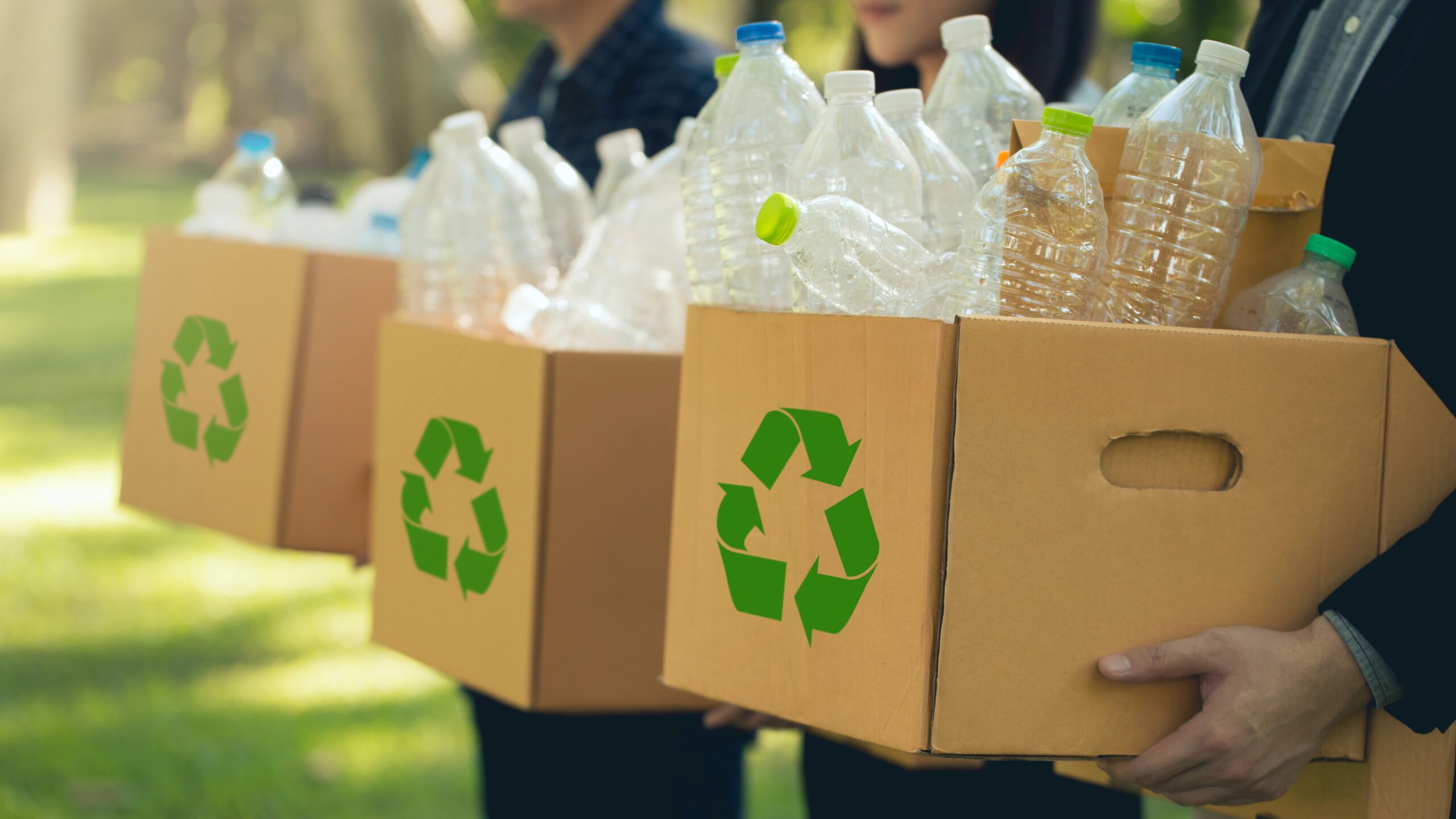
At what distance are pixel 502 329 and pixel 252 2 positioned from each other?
807 inches

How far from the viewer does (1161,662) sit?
3.17 feet

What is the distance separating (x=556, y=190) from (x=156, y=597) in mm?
Result: 2695

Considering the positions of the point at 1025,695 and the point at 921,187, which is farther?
the point at 921,187

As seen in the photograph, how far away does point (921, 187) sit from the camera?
1.21 m

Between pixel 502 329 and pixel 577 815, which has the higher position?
pixel 502 329

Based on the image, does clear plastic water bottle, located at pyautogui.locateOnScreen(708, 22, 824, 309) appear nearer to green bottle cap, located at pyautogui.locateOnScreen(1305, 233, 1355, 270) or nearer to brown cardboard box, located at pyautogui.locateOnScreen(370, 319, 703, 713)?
brown cardboard box, located at pyautogui.locateOnScreen(370, 319, 703, 713)

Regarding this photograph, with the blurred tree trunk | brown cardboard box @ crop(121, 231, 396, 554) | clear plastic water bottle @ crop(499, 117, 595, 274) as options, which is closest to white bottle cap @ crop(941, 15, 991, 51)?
clear plastic water bottle @ crop(499, 117, 595, 274)

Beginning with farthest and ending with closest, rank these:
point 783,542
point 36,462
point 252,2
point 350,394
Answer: point 252,2 → point 36,462 → point 350,394 → point 783,542

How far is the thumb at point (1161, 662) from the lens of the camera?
97 cm

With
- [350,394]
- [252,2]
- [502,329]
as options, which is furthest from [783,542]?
[252,2]

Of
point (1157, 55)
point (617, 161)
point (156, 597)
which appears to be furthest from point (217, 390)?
point (156, 597)

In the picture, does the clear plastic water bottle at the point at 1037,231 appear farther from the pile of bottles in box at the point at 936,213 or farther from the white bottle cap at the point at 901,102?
the white bottle cap at the point at 901,102

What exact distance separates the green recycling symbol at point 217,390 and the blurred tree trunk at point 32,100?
9683mm

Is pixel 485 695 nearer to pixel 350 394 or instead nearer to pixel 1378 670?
pixel 350 394
